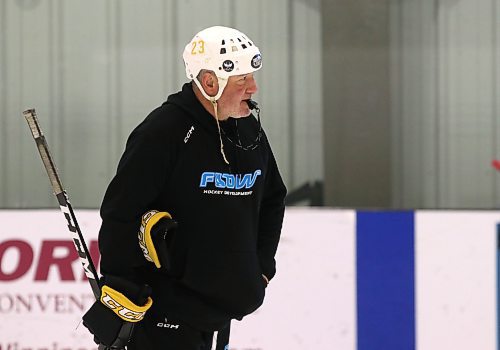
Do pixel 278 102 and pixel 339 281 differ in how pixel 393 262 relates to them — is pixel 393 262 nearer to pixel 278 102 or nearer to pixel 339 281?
pixel 339 281

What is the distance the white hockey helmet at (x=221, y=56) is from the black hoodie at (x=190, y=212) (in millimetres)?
68

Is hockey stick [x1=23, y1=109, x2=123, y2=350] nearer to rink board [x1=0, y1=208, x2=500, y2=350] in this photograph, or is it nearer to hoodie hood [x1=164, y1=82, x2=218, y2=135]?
hoodie hood [x1=164, y1=82, x2=218, y2=135]

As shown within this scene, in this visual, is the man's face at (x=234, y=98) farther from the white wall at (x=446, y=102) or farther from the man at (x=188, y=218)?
the white wall at (x=446, y=102)

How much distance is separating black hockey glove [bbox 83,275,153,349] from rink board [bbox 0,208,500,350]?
4.98 ft

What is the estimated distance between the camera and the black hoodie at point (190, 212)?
239 centimetres

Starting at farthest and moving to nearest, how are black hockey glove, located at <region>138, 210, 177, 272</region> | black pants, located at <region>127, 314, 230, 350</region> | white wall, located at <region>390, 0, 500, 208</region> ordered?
1. white wall, located at <region>390, 0, 500, 208</region>
2. black pants, located at <region>127, 314, 230, 350</region>
3. black hockey glove, located at <region>138, 210, 177, 272</region>

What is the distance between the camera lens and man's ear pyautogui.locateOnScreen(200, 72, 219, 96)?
8.23 ft

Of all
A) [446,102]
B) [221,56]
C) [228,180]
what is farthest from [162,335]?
[446,102]

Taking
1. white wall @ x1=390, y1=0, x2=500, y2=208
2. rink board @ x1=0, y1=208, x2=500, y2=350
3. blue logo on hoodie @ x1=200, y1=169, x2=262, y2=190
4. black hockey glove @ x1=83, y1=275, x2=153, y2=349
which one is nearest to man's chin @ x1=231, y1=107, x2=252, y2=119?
blue logo on hoodie @ x1=200, y1=169, x2=262, y2=190

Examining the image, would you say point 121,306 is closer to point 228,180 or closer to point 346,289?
point 228,180

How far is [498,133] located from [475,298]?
0.72 meters

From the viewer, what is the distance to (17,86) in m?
4.35

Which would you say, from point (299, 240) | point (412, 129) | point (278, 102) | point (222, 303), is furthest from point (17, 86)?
point (222, 303)

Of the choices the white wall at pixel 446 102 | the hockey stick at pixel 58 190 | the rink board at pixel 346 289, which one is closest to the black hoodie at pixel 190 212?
the hockey stick at pixel 58 190
